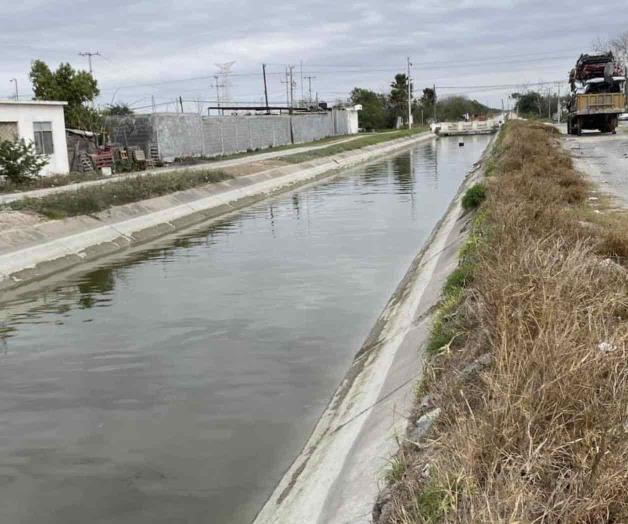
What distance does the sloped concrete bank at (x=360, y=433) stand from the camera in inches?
223

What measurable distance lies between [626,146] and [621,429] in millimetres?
34957

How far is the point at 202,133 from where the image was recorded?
171 feet

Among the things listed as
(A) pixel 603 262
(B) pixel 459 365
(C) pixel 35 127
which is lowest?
(B) pixel 459 365

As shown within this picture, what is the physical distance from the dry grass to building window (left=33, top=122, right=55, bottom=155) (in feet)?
104

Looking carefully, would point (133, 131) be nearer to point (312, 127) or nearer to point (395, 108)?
point (312, 127)

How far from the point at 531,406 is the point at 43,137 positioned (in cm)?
3499

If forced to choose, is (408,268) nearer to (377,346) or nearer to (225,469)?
(377,346)

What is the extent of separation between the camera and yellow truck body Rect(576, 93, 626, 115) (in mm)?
43719

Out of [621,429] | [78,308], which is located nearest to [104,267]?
[78,308]

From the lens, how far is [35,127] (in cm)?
3472

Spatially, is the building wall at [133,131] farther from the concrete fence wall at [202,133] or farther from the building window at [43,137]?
the building window at [43,137]

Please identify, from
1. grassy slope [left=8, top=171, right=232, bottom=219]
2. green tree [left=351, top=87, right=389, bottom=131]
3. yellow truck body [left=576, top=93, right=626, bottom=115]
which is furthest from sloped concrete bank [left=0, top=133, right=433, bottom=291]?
green tree [left=351, top=87, right=389, bottom=131]

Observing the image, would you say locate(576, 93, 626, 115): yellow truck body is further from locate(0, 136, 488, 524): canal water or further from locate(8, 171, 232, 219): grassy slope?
locate(0, 136, 488, 524): canal water

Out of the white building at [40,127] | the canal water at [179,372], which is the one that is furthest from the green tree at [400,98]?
the canal water at [179,372]
